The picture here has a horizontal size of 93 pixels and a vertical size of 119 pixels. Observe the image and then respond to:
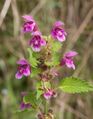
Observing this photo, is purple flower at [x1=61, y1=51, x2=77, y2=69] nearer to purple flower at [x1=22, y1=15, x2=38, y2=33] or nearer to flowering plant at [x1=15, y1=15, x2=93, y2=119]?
flowering plant at [x1=15, y1=15, x2=93, y2=119]

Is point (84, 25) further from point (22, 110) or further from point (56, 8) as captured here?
point (22, 110)

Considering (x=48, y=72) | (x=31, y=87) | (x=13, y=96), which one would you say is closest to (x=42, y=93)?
(x=48, y=72)

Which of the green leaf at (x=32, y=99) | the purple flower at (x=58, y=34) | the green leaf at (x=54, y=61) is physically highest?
the purple flower at (x=58, y=34)

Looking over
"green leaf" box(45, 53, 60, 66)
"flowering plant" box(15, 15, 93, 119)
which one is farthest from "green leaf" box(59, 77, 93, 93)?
"green leaf" box(45, 53, 60, 66)

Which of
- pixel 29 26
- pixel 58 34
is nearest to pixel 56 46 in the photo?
pixel 58 34

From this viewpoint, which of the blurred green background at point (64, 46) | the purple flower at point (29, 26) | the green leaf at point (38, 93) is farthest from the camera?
→ the blurred green background at point (64, 46)

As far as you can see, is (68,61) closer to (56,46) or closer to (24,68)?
(56,46)

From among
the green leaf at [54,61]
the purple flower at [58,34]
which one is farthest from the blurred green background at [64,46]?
the green leaf at [54,61]

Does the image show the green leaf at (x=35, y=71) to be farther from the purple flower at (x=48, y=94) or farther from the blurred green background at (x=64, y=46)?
the blurred green background at (x=64, y=46)

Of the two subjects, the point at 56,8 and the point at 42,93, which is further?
the point at 56,8
